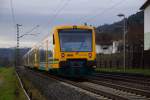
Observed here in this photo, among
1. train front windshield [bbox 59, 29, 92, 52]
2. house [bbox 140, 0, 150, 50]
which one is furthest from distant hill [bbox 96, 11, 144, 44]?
train front windshield [bbox 59, 29, 92, 52]

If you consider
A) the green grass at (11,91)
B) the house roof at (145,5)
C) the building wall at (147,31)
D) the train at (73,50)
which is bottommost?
the green grass at (11,91)

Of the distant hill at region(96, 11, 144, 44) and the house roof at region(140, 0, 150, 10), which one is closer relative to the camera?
the house roof at region(140, 0, 150, 10)

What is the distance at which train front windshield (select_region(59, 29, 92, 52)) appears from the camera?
24.8 meters

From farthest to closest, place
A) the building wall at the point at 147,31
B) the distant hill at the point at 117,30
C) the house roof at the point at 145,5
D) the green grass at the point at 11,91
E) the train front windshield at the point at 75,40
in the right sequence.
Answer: the distant hill at the point at 117,30, the house roof at the point at 145,5, the building wall at the point at 147,31, the train front windshield at the point at 75,40, the green grass at the point at 11,91

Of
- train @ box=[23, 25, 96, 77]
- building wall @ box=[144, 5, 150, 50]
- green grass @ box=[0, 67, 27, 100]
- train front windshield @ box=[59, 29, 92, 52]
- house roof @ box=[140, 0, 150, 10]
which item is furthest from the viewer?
house roof @ box=[140, 0, 150, 10]

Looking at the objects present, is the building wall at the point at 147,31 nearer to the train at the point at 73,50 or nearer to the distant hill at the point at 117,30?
the train at the point at 73,50

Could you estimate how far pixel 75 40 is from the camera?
81.8ft

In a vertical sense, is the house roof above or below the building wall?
above

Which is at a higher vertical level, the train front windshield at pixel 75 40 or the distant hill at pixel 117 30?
the distant hill at pixel 117 30

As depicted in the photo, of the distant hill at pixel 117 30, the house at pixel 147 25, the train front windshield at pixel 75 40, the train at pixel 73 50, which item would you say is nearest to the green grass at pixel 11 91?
the train at pixel 73 50

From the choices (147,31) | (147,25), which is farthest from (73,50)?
(147,25)

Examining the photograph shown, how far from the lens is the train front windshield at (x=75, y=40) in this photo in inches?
974

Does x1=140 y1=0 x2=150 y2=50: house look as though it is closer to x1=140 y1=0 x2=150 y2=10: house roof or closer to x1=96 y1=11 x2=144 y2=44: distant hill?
x1=140 y1=0 x2=150 y2=10: house roof

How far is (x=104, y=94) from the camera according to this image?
14.9 metres
